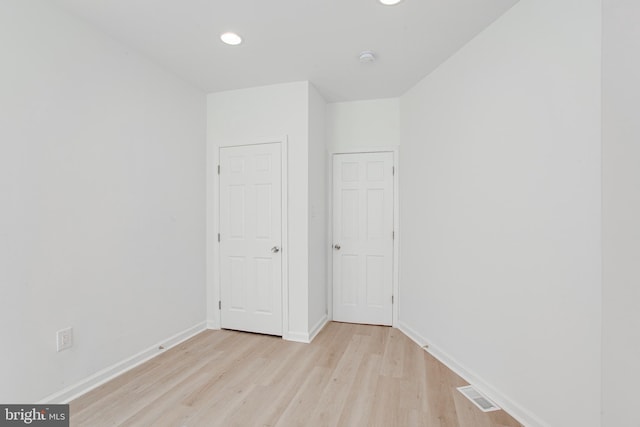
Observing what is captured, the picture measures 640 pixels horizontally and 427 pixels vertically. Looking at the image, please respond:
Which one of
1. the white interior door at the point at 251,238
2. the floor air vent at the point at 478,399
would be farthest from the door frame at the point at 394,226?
the floor air vent at the point at 478,399

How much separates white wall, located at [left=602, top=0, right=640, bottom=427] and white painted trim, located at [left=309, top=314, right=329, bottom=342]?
269 centimetres

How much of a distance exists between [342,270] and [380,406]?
178cm

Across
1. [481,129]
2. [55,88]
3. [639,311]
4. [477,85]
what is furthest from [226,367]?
[477,85]

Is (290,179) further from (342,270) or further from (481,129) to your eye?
(481,129)

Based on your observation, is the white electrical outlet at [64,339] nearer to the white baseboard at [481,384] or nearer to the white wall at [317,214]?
the white wall at [317,214]

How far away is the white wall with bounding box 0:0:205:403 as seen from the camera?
1740mm

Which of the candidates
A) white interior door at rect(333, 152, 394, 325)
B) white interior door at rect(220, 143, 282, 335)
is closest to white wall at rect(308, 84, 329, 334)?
white interior door at rect(333, 152, 394, 325)

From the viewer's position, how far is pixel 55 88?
1.94m

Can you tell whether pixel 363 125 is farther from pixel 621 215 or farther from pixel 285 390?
pixel 621 215

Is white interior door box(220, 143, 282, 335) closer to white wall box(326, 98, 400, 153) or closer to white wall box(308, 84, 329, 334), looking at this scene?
white wall box(308, 84, 329, 334)

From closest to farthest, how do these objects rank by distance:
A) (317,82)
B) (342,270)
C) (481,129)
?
(481,129) < (317,82) < (342,270)

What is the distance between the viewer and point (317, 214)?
335cm

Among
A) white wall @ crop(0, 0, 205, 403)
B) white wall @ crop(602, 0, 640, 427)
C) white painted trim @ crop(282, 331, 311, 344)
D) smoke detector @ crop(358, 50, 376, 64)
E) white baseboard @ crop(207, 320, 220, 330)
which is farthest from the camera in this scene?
white baseboard @ crop(207, 320, 220, 330)

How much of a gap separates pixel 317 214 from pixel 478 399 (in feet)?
7.16
